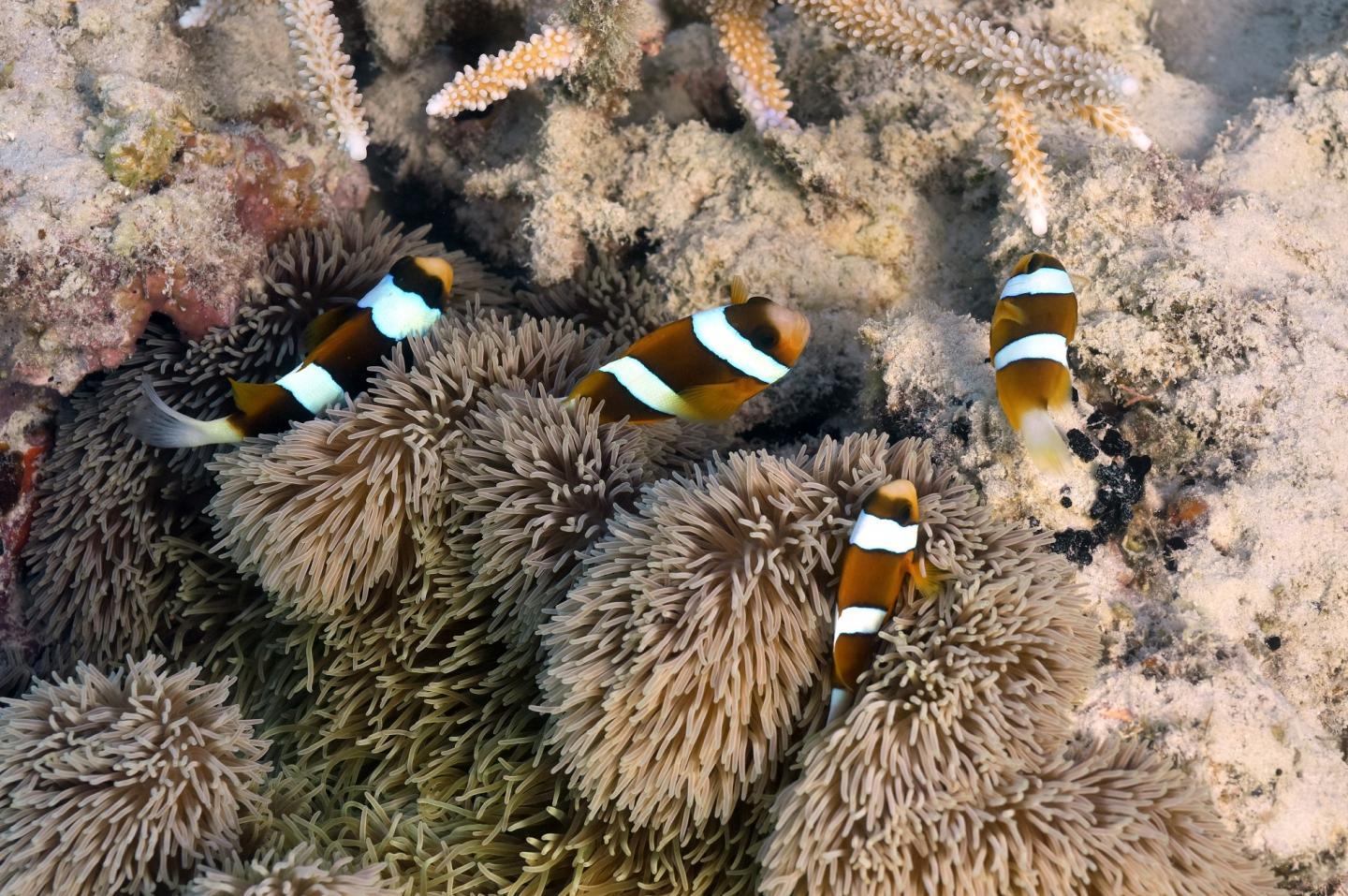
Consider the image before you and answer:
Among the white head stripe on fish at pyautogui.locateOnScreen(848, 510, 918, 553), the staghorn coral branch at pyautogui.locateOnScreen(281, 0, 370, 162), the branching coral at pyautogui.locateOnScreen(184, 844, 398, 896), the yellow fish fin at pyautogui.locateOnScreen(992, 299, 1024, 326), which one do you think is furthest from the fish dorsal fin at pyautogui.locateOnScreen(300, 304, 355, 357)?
the yellow fish fin at pyautogui.locateOnScreen(992, 299, 1024, 326)

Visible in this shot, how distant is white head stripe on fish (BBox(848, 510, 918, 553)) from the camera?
5.85 feet

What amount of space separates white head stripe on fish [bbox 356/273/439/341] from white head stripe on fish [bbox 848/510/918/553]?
1.45 metres

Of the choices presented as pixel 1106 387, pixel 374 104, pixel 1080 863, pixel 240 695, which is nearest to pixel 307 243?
pixel 374 104

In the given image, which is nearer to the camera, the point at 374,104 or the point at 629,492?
the point at 629,492

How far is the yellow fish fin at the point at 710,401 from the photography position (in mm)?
2195

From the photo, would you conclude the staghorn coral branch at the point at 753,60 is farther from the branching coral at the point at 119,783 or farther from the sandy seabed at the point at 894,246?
the branching coral at the point at 119,783

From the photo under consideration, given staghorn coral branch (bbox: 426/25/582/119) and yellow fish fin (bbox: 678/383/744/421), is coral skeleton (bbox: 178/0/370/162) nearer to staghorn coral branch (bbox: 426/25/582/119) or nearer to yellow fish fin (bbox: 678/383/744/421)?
staghorn coral branch (bbox: 426/25/582/119)

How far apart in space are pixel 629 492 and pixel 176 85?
6.89 feet

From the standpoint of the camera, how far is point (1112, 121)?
251cm

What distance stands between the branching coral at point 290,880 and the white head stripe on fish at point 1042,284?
73.6 inches

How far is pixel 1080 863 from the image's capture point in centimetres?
158

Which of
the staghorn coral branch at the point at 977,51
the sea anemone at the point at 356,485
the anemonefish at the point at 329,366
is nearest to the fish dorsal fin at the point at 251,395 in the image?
the anemonefish at the point at 329,366

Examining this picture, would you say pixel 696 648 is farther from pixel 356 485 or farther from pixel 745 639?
pixel 356 485

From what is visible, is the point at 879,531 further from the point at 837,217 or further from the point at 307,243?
the point at 307,243
